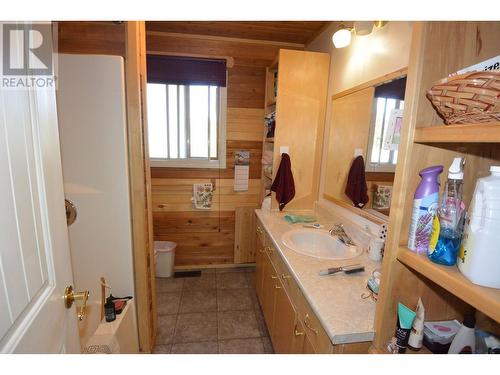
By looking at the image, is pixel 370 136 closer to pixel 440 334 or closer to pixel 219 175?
pixel 440 334

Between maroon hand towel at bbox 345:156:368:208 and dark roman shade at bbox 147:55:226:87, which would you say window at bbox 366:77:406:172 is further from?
dark roman shade at bbox 147:55:226:87

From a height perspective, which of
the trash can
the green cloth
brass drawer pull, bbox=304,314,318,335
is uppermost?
the green cloth

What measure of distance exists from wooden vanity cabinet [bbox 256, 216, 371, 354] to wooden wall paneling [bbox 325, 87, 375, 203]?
707 mm

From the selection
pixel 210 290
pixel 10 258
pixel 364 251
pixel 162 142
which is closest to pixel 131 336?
pixel 210 290

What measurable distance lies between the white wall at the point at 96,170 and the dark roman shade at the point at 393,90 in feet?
4.80

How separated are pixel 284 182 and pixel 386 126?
0.91m

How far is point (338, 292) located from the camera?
3.58ft

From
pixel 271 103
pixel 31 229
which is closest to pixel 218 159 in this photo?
pixel 271 103

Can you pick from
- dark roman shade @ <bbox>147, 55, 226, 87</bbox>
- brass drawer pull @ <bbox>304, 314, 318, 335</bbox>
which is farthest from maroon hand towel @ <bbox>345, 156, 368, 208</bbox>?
dark roman shade @ <bbox>147, 55, 226, 87</bbox>

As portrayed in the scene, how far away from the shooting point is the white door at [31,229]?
1.63 feet

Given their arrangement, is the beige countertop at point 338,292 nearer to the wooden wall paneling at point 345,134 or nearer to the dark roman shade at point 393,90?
the wooden wall paneling at point 345,134

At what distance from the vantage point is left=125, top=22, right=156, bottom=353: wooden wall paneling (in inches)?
54.5

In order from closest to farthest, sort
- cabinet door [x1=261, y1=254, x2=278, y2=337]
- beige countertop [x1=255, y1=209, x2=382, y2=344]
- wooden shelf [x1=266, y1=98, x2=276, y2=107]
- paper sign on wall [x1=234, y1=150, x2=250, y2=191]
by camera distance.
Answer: beige countertop [x1=255, y1=209, x2=382, y2=344] → cabinet door [x1=261, y1=254, x2=278, y2=337] → wooden shelf [x1=266, y1=98, x2=276, y2=107] → paper sign on wall [x1=234, y1=150, x2=250, y2=191]

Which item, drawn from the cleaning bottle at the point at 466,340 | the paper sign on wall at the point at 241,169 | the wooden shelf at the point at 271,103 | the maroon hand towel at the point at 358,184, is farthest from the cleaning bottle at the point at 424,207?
the paper sign on wall at the point at 241,169
